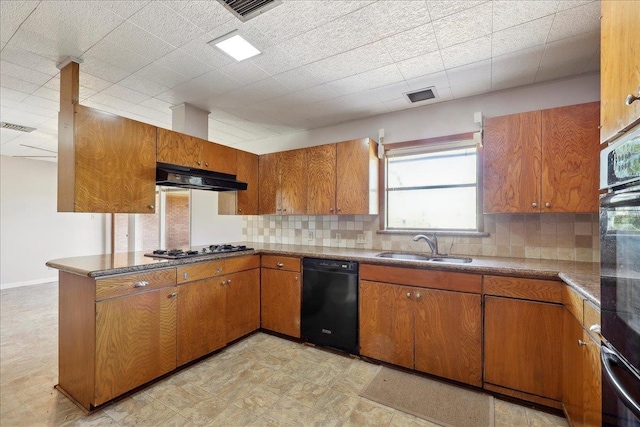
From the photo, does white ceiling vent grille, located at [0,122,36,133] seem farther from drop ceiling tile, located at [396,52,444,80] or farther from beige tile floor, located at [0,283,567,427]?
drop ceiling tile, located at [396,52,444,80]

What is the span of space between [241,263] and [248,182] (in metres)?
1.16

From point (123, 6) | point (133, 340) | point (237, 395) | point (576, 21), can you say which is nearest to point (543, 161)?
point (576, 21)

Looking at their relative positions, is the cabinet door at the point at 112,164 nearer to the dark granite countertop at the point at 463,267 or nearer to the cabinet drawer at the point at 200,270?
the dark granite countertop at the point at 463,267

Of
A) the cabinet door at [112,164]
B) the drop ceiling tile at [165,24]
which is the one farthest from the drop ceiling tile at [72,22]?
the cabinet door at [112,164]

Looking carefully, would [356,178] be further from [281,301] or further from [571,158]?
[571,158]

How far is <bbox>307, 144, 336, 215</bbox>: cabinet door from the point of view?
3.32 m

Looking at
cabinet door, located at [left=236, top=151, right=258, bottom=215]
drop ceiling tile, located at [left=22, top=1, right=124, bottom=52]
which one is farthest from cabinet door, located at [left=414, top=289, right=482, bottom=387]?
drop ceiling tile, located at [left=22, top=1, right=124, bottom=52]

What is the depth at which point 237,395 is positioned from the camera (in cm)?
217

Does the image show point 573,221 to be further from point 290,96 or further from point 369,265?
point 290,96

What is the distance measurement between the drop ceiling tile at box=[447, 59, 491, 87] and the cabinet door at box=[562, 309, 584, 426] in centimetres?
195

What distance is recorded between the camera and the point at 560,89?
8.46ft

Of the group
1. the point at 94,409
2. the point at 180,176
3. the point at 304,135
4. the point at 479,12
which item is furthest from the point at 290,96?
the point at 94,409

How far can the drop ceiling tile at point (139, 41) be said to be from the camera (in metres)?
1.96

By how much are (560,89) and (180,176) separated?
141 inches
